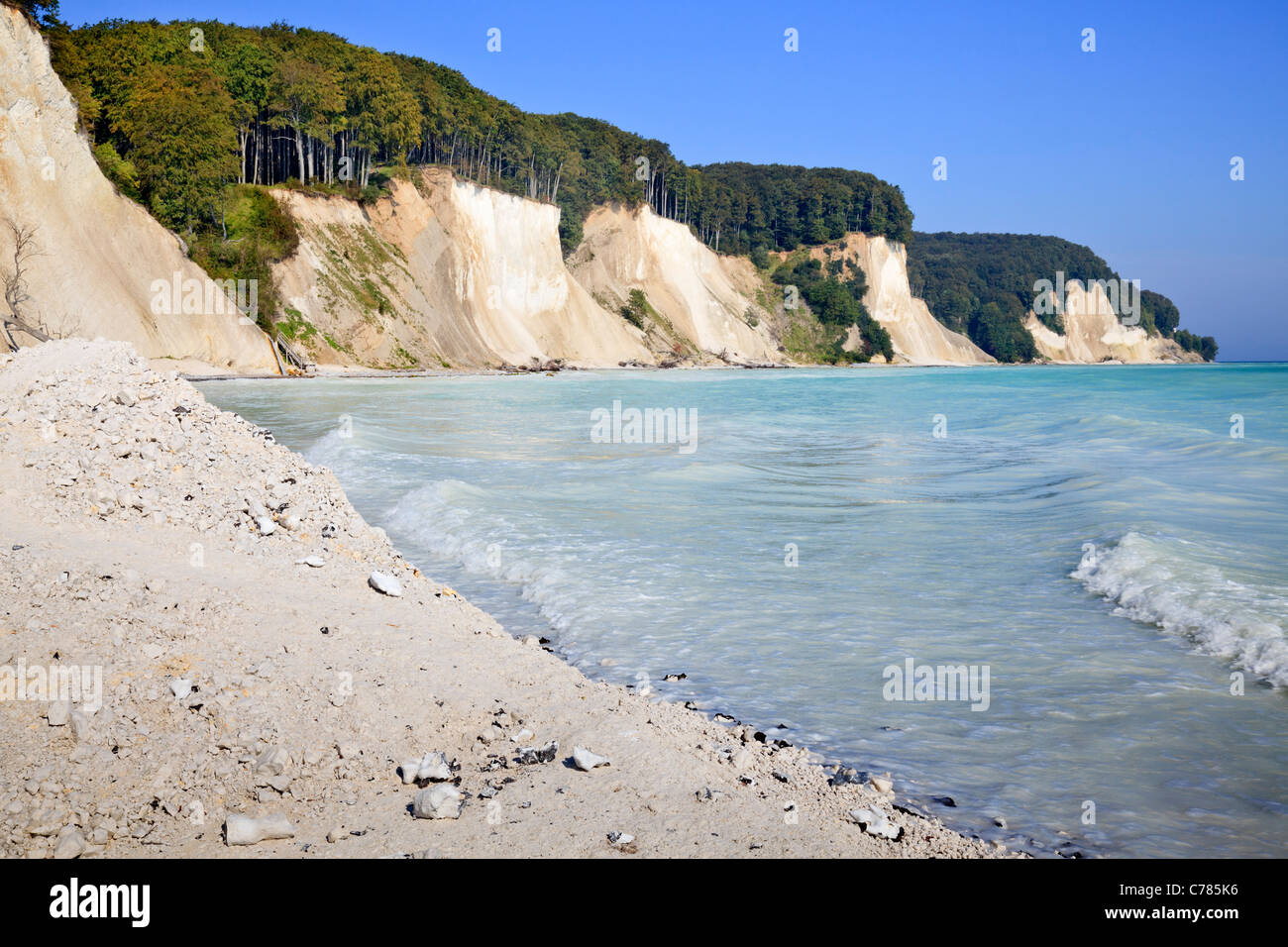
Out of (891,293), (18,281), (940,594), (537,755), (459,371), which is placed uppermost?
(891,293)

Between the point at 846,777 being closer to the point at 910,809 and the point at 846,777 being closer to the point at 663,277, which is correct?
the point at 910,809

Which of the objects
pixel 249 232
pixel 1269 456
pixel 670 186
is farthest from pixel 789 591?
pixel 670 186

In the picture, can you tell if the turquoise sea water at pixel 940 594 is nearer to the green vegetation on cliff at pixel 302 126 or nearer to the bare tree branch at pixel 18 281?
the bare tree branch at pixel 18 281

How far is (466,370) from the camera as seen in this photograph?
59.3 m

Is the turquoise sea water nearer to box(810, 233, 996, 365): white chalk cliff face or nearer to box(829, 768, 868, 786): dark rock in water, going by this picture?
box(829, 768, 868, 786): dark rock in water

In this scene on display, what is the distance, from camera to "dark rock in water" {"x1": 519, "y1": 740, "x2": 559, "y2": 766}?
452 cm

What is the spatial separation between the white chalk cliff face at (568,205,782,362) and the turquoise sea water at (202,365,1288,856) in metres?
69.7

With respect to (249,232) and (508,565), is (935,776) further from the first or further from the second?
(249,232)

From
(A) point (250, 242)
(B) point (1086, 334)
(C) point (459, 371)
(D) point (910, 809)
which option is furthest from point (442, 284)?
(B) point (1086, 334)

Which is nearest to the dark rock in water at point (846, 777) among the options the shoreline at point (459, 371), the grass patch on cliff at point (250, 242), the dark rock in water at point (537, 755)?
the dark rock in water at point (537, 755)

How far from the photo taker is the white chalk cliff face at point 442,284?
5181 cm

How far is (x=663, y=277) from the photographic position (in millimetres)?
91375

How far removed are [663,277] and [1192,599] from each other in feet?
284

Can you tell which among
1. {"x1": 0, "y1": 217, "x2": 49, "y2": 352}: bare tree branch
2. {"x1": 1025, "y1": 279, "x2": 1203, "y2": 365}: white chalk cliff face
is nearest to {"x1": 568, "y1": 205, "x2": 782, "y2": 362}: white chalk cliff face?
{"x1": 0, "y1": 217, "x2": 49, "y2": 352}: bare tree branch
